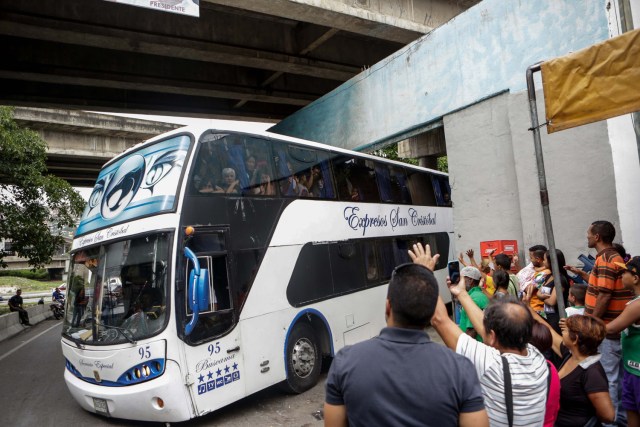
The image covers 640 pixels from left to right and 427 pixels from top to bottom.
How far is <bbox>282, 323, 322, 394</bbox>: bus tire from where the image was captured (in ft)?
21.1

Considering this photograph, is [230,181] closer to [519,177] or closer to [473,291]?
[473,291]

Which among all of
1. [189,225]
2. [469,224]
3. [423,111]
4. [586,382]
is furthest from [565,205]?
[189,225]

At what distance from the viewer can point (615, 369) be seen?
3.74m

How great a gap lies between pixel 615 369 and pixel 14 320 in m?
19.1

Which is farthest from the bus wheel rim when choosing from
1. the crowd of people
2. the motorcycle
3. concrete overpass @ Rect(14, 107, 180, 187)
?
the motorcycle

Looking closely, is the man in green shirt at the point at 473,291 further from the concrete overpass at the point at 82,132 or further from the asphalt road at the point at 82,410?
the concrete overpass at the point at 82,132

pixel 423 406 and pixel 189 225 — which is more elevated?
pixel 189 225

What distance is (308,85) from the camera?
14.1 meters

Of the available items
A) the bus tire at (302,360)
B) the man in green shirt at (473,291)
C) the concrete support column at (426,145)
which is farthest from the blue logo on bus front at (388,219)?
the concrete support column at (426,145)

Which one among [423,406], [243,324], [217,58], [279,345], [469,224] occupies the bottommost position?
[279,345]

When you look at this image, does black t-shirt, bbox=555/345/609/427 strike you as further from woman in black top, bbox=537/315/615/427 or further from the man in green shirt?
the man in green shirt

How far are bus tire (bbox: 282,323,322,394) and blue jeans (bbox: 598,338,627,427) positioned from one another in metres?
3.98

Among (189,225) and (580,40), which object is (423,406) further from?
(580,40)

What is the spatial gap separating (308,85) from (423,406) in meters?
13.2
